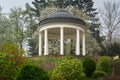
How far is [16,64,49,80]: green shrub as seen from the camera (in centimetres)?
1670

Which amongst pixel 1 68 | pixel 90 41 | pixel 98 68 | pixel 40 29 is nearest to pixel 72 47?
pixel 90 41

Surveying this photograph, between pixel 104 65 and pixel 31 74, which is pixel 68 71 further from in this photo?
pixel 31 74

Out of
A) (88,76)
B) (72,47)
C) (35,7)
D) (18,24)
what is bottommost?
(88,76)

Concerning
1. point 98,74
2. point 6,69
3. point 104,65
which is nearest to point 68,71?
point 6,69

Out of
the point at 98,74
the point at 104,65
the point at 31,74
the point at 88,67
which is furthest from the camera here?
the point at 104,65

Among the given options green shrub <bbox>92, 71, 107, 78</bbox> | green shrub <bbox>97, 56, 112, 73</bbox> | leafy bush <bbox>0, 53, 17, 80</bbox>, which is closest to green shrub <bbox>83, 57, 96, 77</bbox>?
green shrub <bbox>92, 71, 107, 78</bbox>

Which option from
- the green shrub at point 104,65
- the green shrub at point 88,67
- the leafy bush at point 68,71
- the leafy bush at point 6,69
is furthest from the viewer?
the green shrub at point 104,65

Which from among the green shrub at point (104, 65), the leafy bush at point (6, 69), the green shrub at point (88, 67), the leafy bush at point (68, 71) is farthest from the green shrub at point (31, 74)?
the green shrub at point (104, 65)

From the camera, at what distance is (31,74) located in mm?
16844

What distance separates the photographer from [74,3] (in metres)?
63.1

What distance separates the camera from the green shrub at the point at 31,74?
16703 mm

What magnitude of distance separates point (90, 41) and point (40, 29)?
1611 cm

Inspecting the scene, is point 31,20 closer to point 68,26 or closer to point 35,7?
point 35,7

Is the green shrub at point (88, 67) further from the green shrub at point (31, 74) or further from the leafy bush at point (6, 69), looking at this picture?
the green shrub at point (31, 74)
